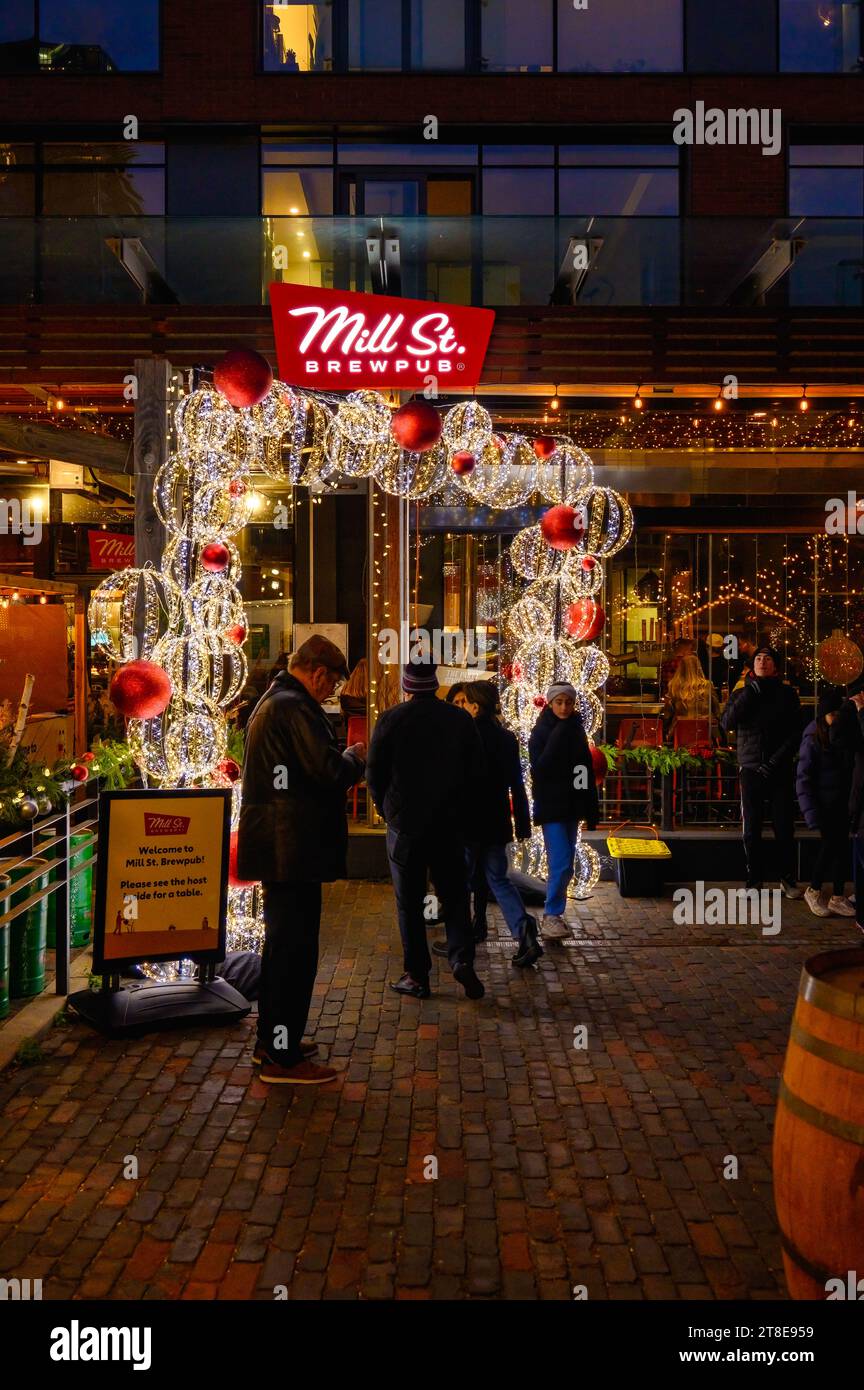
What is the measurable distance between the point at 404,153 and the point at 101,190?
4.48 meters

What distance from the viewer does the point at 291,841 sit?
5.45m

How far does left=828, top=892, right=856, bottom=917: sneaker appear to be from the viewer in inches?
354

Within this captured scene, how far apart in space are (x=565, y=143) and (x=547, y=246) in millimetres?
6264

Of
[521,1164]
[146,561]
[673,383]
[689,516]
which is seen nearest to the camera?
[521,1164]

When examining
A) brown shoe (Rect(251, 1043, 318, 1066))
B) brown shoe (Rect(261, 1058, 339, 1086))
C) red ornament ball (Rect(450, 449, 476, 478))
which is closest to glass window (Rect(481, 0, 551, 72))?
red ornament ball (Rect(450, 449, 476, 478))

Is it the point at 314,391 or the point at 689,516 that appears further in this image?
the point at 689,516

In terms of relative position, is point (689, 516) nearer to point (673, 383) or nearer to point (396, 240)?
point (673, 383)

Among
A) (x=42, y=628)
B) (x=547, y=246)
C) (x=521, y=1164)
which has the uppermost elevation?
(x=547, y=246)

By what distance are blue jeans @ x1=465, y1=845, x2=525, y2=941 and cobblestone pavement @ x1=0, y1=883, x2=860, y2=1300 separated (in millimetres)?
397

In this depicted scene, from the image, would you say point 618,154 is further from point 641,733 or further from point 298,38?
point 641,733

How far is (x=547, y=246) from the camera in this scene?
1087 centimetres

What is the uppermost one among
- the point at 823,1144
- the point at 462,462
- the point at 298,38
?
the point at 298,38

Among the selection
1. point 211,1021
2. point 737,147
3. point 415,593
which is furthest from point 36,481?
point 211,1021

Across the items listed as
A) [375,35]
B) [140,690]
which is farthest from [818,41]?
[140,690]
